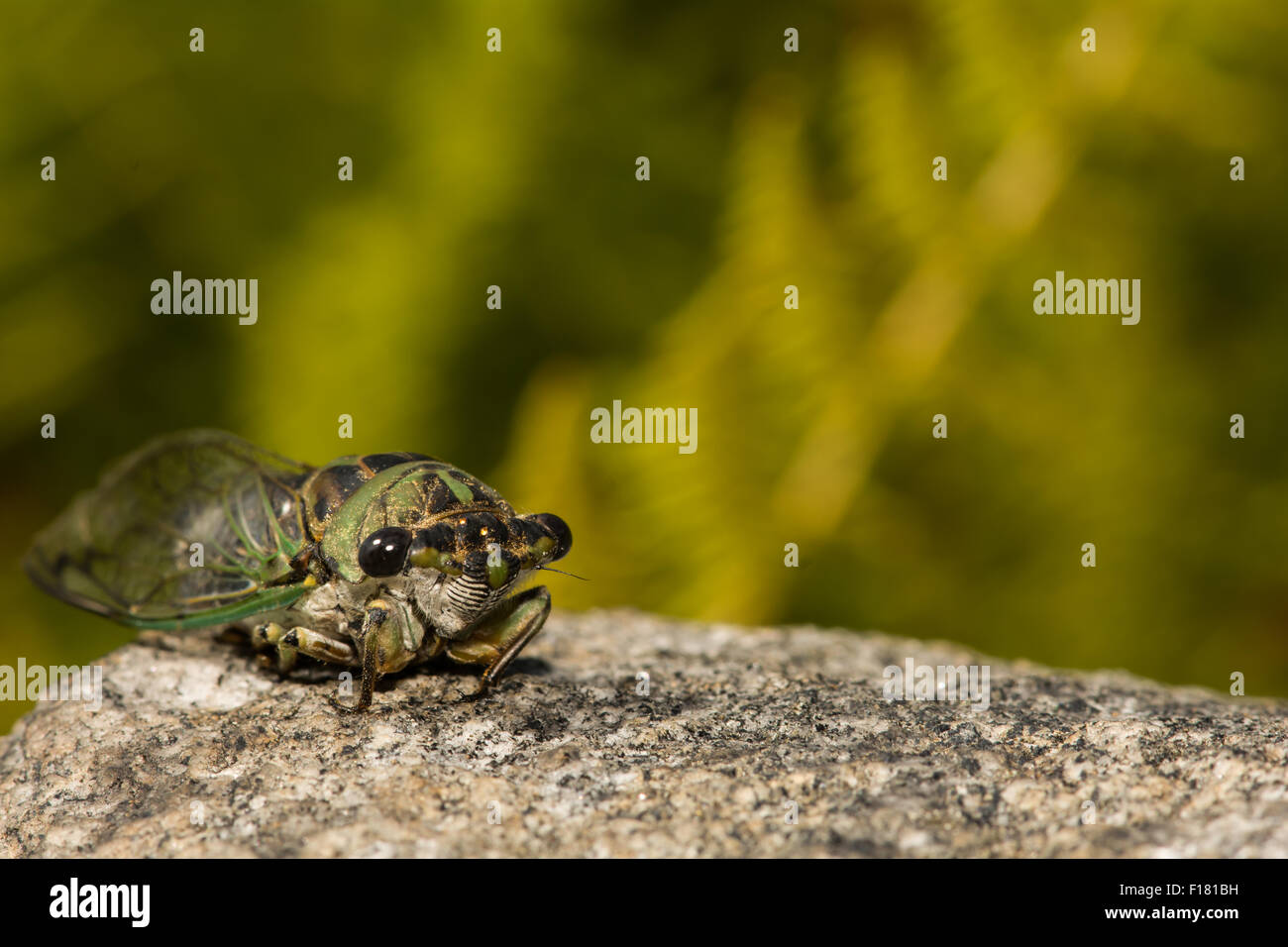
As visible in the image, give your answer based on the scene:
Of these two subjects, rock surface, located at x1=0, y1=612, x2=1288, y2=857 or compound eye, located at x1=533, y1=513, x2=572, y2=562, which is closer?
rock surface, located at x1=0, y1=612, x2=1288, y2=857

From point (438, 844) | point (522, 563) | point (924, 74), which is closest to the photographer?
point (438, 844)

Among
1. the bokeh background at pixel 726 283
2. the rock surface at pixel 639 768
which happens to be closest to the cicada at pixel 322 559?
the rock surface at pixel 639 768

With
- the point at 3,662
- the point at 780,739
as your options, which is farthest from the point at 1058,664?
the point at 3,662

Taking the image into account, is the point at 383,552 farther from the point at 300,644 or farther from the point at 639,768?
the point at 639,768

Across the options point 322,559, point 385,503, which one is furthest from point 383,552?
point 322,559

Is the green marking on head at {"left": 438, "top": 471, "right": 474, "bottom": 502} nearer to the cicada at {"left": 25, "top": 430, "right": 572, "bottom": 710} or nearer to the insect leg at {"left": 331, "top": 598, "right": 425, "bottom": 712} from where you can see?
the cicada at {"left": 25, "top": 430, "right": 572, "bottom": 710}

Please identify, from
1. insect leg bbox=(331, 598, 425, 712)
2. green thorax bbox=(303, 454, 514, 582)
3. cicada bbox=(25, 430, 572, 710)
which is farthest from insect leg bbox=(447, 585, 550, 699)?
green thorax bbox=(303, 454, 514, 582)

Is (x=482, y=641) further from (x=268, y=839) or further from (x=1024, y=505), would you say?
(x=1024, y=505)
